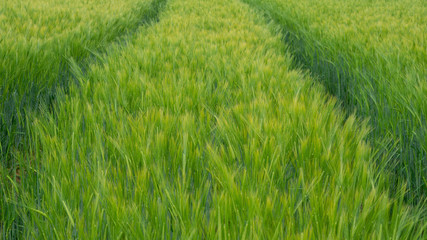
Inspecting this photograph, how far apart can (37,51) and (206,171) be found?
130 centimetres

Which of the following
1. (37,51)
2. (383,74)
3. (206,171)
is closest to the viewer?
(206,171)

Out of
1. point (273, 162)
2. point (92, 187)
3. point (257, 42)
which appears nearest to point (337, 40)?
point (257, 42)

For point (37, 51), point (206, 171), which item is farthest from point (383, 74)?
point (37, 51)

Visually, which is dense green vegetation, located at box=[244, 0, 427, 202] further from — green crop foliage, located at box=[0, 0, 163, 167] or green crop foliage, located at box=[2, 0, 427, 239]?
green crop foliage, located at box=[0, 0, 163, 167]

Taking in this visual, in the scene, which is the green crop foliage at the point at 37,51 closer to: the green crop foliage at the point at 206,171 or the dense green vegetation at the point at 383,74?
the green crop foliage at the point at 206,171

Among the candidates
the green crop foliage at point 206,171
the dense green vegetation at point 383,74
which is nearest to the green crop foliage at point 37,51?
the green crop foliage at point 206,171

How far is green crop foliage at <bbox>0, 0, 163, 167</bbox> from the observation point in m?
1.58

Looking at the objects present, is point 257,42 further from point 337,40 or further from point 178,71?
point 178,71

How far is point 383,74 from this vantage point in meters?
1.71

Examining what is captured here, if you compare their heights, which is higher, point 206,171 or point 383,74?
point 383,74

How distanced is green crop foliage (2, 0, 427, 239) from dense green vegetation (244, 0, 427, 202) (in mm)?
237

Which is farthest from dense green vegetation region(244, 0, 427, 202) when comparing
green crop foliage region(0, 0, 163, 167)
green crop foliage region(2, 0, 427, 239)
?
green crop foliage region(0, 0, 163, 167)

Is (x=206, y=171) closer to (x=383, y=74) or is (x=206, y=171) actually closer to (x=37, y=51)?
(x=383, y=74)

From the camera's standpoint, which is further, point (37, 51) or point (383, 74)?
point (37, 51)
